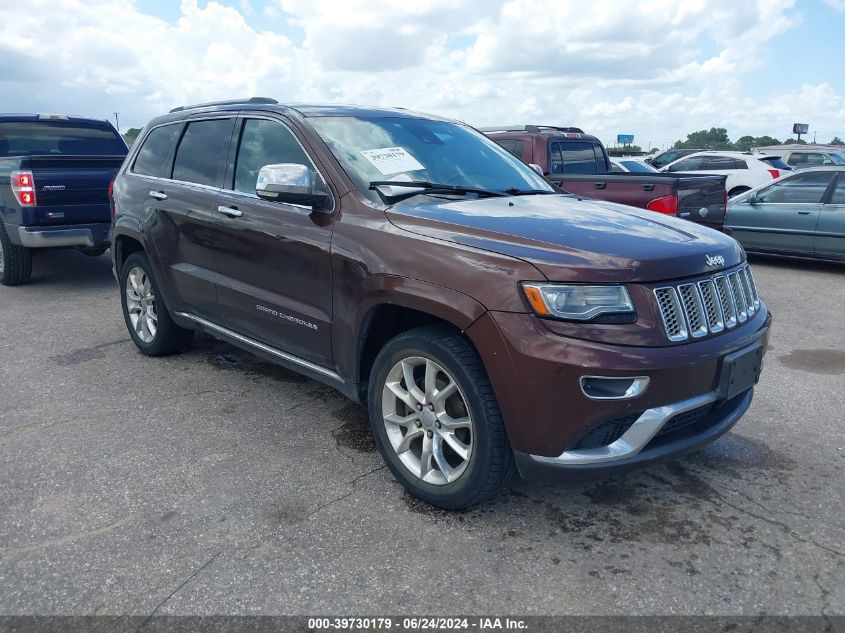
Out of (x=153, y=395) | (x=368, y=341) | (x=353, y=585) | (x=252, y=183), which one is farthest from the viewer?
(x=153, y=395)

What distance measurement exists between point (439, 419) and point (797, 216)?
8108mm

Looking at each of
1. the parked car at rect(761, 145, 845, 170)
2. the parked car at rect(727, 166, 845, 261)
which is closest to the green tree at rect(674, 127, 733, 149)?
the parked car at rect(761, 145, 845, 170)

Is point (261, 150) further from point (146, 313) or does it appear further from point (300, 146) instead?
point (146, 313)

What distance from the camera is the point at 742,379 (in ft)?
10.0

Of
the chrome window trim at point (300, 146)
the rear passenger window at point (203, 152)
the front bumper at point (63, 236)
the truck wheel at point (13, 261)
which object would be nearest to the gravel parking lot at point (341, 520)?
the chrome window trim at point (300, 146)

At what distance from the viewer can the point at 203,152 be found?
468cm

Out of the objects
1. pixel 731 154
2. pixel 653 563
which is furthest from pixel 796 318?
pixel 731 154

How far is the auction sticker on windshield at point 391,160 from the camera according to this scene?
3.75m

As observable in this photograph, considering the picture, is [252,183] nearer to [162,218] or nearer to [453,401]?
[162,218]

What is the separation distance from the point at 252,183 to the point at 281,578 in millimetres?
2332

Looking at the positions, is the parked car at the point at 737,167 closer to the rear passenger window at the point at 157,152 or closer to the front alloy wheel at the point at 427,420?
the rear passenger window at the point at 157,152

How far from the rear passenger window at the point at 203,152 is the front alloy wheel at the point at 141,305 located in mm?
942

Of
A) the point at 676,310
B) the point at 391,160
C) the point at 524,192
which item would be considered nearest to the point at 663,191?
the point at 524,192

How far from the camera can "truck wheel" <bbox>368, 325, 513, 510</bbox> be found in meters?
2.91
